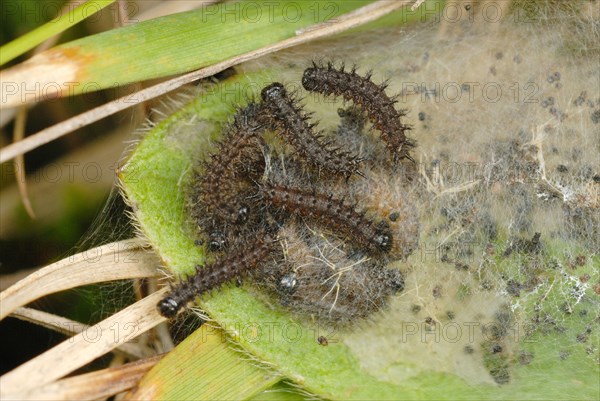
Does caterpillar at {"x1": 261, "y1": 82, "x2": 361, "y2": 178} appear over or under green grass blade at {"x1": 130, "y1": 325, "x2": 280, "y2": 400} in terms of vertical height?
over

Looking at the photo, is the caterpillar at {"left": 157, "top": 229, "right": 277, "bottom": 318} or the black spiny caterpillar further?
the black spiny caterpillar

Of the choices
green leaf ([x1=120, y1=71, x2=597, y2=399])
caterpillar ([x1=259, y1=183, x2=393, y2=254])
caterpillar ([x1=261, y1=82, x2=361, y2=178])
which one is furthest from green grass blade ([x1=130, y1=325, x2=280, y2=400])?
caterpillar ([x1=261, y1=82, x2=361, y2=178])

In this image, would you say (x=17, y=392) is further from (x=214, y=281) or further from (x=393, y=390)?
(x=393, y=390)

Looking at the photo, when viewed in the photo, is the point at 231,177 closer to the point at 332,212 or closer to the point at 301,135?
the point at 301,135

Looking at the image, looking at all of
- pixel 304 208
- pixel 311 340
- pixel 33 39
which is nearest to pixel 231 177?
pixel 304 208

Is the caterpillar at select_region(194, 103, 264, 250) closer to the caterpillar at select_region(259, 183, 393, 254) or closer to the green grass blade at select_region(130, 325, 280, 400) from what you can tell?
the caterpillar at select_region(259, 183, 393, 254)

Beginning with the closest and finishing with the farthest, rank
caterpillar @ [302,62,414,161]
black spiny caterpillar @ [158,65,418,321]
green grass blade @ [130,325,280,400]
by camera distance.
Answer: green grass blade @ [130,325,280,400] → black spiny caterpillar @ [158,65,418,321] → caterpillar @ [302,62,414,161]

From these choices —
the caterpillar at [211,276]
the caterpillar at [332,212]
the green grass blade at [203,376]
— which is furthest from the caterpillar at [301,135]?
the green grass blade at [203,376]

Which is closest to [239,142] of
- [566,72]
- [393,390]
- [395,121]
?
[395,121]
